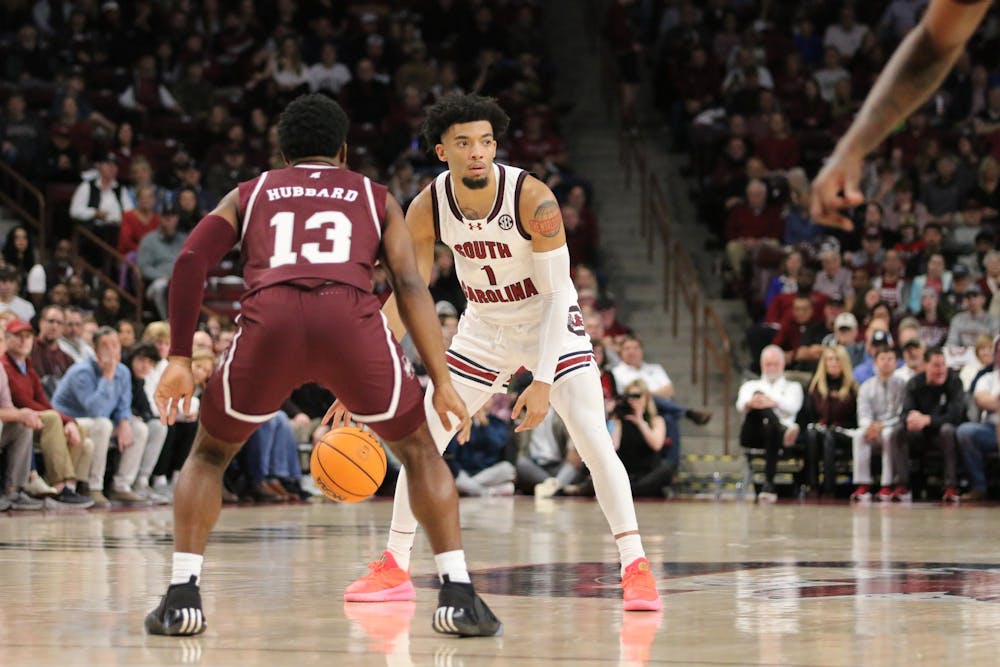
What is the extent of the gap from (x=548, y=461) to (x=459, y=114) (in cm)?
932

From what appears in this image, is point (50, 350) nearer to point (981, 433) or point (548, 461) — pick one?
point (548, 461)

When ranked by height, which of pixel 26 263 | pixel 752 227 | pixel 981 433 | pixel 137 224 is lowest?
pixel 981 433

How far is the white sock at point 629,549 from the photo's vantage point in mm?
6004

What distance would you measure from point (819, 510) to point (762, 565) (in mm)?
5037

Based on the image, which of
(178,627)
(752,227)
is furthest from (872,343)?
(178,627)

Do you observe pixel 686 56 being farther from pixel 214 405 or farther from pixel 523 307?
pixel 214 405

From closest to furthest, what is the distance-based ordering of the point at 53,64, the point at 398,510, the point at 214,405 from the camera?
the point at 214,405 < the point at 398,510 < the point at 53,64

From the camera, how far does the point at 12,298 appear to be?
14.0 metres

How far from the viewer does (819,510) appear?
12.4 metres

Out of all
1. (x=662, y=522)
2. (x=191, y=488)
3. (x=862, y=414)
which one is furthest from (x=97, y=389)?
(x=191, y=488)

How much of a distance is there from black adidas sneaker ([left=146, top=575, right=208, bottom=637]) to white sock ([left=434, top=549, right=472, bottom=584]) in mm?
773

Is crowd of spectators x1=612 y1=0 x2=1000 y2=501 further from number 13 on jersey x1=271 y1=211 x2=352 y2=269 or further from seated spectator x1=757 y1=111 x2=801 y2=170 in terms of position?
number 13 on jersey x1=271 y1=211 x2=352 y2=269

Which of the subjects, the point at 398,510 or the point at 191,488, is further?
the point at 398,510

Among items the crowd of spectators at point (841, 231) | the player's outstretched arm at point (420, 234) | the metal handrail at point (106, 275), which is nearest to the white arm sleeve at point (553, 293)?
the player's outstretched arm at point (420, 234)
